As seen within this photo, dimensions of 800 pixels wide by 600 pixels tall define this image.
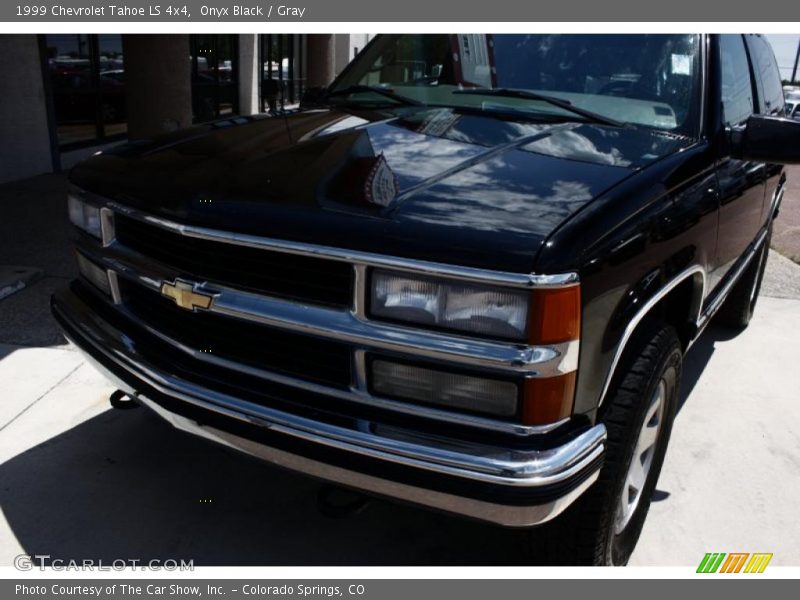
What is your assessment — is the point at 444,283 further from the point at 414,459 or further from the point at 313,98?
the point at 313,98

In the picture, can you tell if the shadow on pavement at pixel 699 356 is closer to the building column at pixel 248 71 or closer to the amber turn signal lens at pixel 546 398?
the amber turn signal lens at pixel 546 398

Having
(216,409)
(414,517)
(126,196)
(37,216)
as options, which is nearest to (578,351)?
(216,409)

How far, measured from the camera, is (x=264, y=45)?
55.1 feet

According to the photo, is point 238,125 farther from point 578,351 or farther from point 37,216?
point 37,216

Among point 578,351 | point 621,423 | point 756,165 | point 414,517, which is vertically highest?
point 756,165

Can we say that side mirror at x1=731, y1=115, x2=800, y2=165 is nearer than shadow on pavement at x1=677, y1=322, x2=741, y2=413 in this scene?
Yes

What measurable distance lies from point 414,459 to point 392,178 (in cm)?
81

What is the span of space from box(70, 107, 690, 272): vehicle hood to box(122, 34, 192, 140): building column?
4125 millimetres

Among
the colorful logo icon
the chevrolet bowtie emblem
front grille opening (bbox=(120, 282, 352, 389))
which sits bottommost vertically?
the colorful logo icon

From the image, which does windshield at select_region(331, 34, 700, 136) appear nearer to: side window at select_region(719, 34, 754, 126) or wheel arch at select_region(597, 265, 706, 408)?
side window at select_region(719, 34, 754, 126)

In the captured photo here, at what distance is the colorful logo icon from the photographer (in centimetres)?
266

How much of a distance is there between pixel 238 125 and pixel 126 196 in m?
0.76

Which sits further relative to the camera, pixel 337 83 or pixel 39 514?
pixel 337 83

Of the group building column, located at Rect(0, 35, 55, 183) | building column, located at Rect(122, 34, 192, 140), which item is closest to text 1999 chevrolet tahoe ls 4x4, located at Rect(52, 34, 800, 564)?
building column, located at Rect(122, 34, 192, 140)
